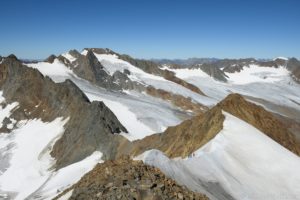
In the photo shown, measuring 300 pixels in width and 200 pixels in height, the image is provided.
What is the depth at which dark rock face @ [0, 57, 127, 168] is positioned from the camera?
6588cm

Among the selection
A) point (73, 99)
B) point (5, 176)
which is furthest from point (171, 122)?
point (5, 176)

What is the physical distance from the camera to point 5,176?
69.4 m

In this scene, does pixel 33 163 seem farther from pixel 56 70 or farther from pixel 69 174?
pixel 56 70

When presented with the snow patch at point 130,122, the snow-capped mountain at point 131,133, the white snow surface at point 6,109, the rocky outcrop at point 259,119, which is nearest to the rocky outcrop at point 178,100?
the snow-capped mountain at point 131,133

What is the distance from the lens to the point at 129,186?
56.4 feet

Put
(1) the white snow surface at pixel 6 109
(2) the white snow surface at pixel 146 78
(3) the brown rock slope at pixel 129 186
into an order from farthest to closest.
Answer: (2) the white snow surface at pixel 146 78
(1) the white snow surface at pixel 6 109
(3) the brown rock slope at pixel 129 186

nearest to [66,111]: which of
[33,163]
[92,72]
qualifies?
[33,163]

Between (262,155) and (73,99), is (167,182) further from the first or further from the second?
(73,99)

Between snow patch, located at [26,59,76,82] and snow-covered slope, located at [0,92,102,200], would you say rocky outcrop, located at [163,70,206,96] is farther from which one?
snow-covered slope, located at [0,92,102,200]

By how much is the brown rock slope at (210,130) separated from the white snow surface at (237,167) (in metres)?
2.92

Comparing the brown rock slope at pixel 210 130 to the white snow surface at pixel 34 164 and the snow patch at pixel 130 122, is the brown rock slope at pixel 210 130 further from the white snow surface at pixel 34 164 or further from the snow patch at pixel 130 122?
the snow patch at pixel 130 122

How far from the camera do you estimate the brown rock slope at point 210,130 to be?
127 ft

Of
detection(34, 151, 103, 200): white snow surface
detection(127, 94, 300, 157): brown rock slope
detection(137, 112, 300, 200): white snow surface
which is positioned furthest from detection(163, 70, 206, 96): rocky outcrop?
detection(137, 112, 300, 200): white snow surface

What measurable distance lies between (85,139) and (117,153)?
1038cm
